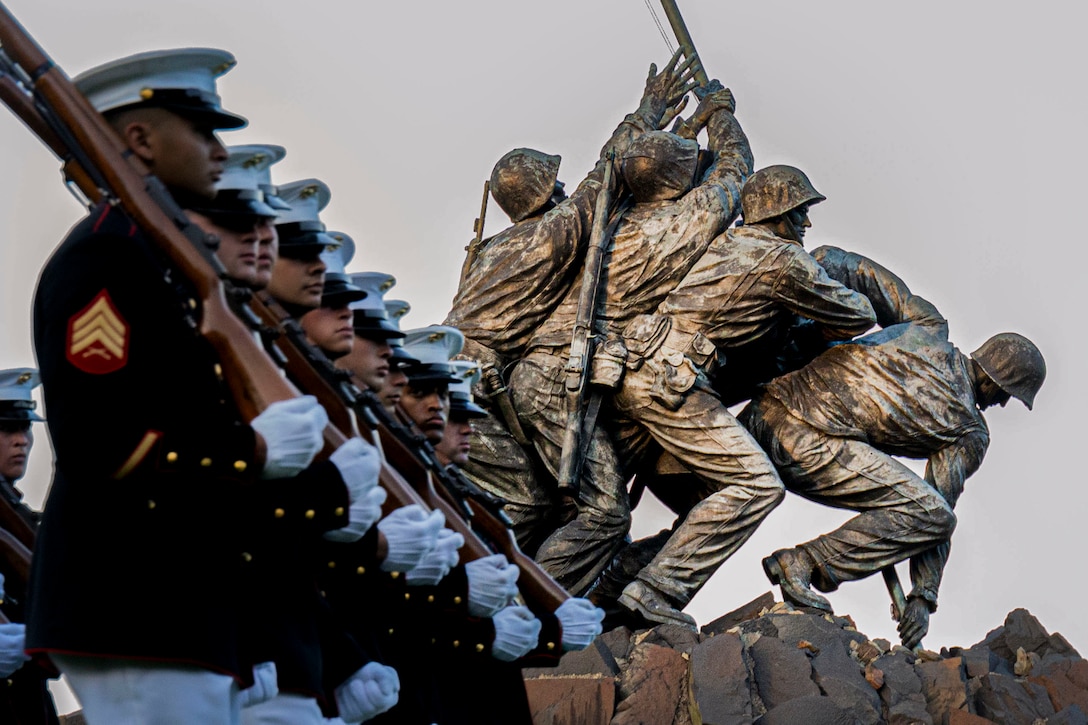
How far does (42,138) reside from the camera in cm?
481

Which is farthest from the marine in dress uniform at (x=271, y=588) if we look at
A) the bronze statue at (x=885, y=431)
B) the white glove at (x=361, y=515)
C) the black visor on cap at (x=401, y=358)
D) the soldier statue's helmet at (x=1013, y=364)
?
the soldier statue's helmet at (x=1013, y=364)

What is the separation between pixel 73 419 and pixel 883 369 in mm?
8643

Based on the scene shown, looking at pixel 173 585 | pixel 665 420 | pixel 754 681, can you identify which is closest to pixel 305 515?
pixel 173 585

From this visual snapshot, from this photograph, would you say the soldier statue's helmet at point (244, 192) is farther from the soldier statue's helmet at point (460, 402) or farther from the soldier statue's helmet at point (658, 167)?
the soldier statue's helmet at point (658, 167)

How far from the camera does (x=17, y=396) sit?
661 cm

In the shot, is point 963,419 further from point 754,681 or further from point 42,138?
point 42,138

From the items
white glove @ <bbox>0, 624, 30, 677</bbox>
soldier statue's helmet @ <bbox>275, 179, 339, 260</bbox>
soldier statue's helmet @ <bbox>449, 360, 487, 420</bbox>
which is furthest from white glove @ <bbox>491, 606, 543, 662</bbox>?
white glove @ <bbox>0, 624, 30, 677</bbox>

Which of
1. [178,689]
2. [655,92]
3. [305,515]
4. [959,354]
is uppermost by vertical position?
[655,92]

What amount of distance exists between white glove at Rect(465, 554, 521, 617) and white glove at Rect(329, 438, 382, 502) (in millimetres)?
1249

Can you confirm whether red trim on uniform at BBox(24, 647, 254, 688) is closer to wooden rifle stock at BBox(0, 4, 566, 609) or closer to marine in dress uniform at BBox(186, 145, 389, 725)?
marine in dress uniform at BBox(186, 145, 389, 725)

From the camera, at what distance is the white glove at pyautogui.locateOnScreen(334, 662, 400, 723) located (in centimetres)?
528

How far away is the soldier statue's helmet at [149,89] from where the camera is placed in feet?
15.5

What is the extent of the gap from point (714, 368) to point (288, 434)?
764 cm

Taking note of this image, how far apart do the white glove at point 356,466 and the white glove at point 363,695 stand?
89 cm
